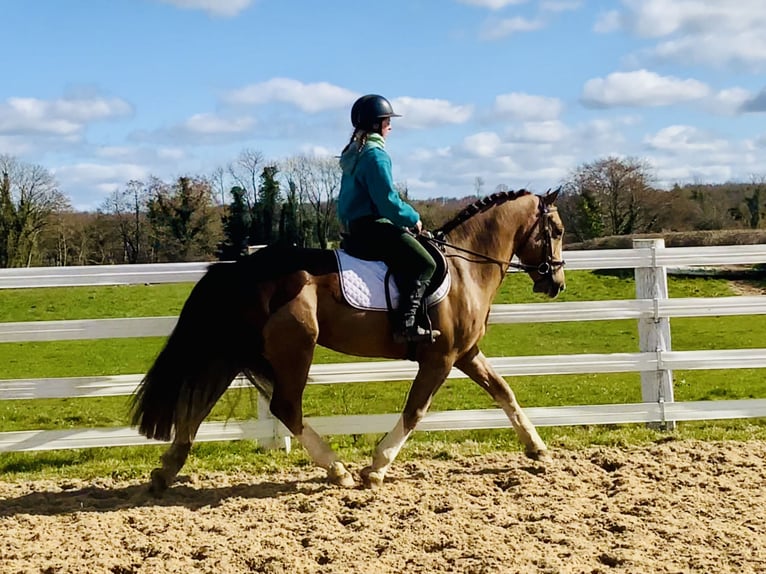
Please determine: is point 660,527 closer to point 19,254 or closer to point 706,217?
point 19,254

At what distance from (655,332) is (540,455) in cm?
176

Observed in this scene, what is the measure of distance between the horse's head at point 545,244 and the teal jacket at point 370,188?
117 centimetres

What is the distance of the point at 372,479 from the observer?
5.43 metres

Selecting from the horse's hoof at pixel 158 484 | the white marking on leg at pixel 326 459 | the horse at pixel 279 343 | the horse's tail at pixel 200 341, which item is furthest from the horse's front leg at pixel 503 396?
the horse's hoof at pixel 158 484

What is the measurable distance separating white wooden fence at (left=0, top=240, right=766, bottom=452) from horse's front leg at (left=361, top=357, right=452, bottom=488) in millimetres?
1033

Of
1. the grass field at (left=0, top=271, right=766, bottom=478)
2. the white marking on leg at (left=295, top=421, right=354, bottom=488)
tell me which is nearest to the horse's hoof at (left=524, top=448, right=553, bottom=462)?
the grass field at (left=0, top=271, right=766, bottom=478)

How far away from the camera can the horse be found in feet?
17.5

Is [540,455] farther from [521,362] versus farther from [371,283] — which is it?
[371,283]

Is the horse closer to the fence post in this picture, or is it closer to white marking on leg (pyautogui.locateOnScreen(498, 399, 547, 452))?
white marking on leg (pyautogui.locateOnScreen(498, 399, 547, 452))

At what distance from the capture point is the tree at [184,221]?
40.7 metres

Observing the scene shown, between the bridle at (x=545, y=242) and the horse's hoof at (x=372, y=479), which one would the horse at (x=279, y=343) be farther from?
the bridle at (x=545, y=242)

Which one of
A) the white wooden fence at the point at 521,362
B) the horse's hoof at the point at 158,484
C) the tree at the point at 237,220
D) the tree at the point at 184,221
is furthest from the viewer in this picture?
the tree at the point at 184,221

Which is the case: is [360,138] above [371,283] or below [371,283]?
above

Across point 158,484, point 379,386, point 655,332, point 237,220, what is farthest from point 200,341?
point 237,220
